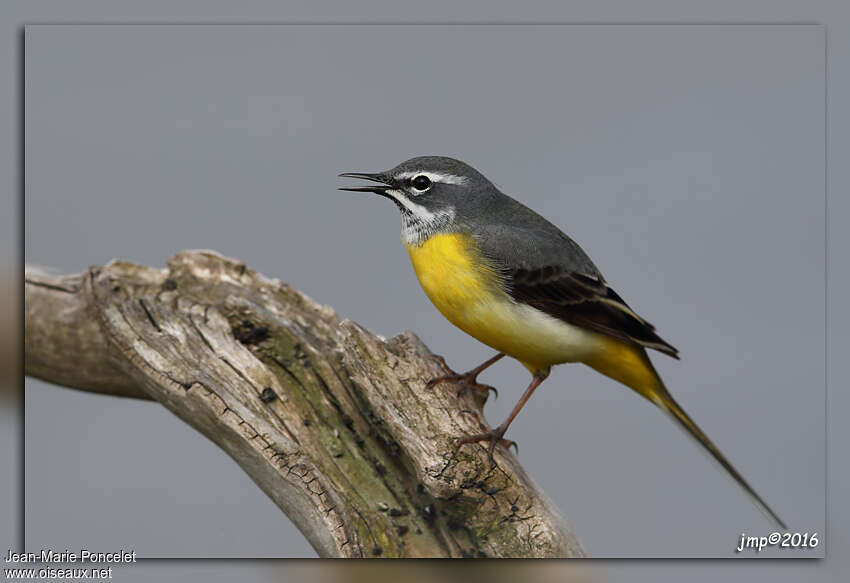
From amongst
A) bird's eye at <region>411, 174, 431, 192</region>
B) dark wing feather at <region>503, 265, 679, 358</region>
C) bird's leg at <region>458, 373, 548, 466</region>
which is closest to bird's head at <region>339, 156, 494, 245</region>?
bird's eye at <region>411, 174, 431, 192</region>

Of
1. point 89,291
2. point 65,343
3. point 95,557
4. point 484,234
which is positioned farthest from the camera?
point 65,343

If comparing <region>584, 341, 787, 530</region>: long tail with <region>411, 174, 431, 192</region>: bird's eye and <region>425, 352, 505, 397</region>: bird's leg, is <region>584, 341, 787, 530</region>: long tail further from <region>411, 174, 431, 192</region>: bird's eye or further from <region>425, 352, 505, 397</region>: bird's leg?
<region>411, 174, 431, 192</region>: bird's eye

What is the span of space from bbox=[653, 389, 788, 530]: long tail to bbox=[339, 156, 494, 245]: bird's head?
183cm

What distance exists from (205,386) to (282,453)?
28.2 inches

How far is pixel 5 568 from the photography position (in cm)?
548

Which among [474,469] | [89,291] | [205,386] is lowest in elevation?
[474,469]

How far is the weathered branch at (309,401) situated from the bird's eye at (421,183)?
3.28 ft

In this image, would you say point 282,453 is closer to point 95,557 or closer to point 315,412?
point 315,412

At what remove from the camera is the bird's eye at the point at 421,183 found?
5.86m

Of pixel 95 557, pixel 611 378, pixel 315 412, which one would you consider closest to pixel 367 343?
pixel 315 412

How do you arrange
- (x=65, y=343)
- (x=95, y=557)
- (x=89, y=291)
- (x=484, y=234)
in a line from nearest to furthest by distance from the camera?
(x=95, y=557) → (x=484, y=234) → (x=89, y=291) → (x=65, y=343)

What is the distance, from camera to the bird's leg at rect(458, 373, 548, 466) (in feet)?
18.3

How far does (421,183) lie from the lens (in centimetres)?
588

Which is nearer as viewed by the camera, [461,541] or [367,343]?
[461,541]
